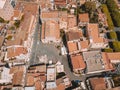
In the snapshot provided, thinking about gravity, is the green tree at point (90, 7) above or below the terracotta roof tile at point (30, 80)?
above

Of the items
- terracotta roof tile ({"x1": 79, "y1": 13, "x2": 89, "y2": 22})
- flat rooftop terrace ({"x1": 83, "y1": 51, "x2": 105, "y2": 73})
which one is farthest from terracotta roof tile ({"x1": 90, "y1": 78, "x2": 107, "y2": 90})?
terracotta roof tile ({"x1": 79, "y1": 13, "x2": 89, "y2": 22})

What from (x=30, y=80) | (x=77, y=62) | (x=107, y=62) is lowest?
(x=30, y=80)

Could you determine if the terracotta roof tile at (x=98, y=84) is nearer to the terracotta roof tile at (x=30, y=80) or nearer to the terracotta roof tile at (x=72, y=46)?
the terracotta roof tile at (x=72, y=46)

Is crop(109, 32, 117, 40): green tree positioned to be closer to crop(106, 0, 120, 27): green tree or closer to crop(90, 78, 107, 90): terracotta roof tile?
crop(106, 0, 120, 27): green tree

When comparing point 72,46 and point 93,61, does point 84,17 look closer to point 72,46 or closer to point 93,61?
point 72,46

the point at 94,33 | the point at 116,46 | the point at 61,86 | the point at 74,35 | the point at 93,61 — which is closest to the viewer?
the point at 61,86

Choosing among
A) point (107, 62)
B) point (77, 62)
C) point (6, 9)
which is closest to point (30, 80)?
point (77, 62)

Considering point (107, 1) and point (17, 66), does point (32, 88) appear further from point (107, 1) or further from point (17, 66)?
point (107, 1)

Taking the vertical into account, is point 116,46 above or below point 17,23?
below

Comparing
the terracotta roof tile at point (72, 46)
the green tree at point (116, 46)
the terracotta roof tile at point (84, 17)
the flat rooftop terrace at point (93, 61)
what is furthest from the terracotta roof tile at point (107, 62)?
the terracotta roof tile at point (84, 17)

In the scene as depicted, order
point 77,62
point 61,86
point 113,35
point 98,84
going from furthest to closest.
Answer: point 113,35 → point 77,62 → point 61,86 → point 98,84
